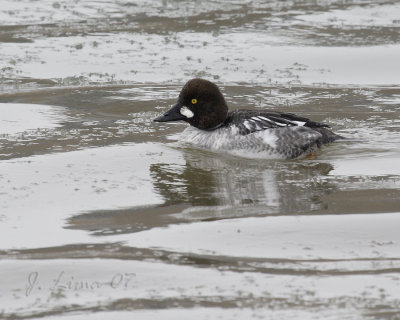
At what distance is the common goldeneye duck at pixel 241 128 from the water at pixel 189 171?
17 cm

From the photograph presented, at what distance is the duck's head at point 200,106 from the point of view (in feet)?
36.3

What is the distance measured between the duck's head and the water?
0.37 meters

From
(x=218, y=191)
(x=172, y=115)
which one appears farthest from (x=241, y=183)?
(x=172, y=115)

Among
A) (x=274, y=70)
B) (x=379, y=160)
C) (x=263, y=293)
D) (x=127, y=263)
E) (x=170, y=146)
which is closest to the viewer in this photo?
(x=263, y=293)

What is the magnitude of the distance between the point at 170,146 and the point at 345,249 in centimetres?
412

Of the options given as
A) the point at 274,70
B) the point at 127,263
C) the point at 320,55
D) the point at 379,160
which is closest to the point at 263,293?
the point at 127,263

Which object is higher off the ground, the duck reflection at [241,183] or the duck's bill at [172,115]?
the duck's bill at [172,115]

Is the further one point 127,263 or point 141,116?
point 141,116

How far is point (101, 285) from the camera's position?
6562 mm

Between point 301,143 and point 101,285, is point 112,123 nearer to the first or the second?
point 301,143

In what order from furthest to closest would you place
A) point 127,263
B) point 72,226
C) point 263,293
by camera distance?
point 72,226 < point 127,263 < point 263,293
